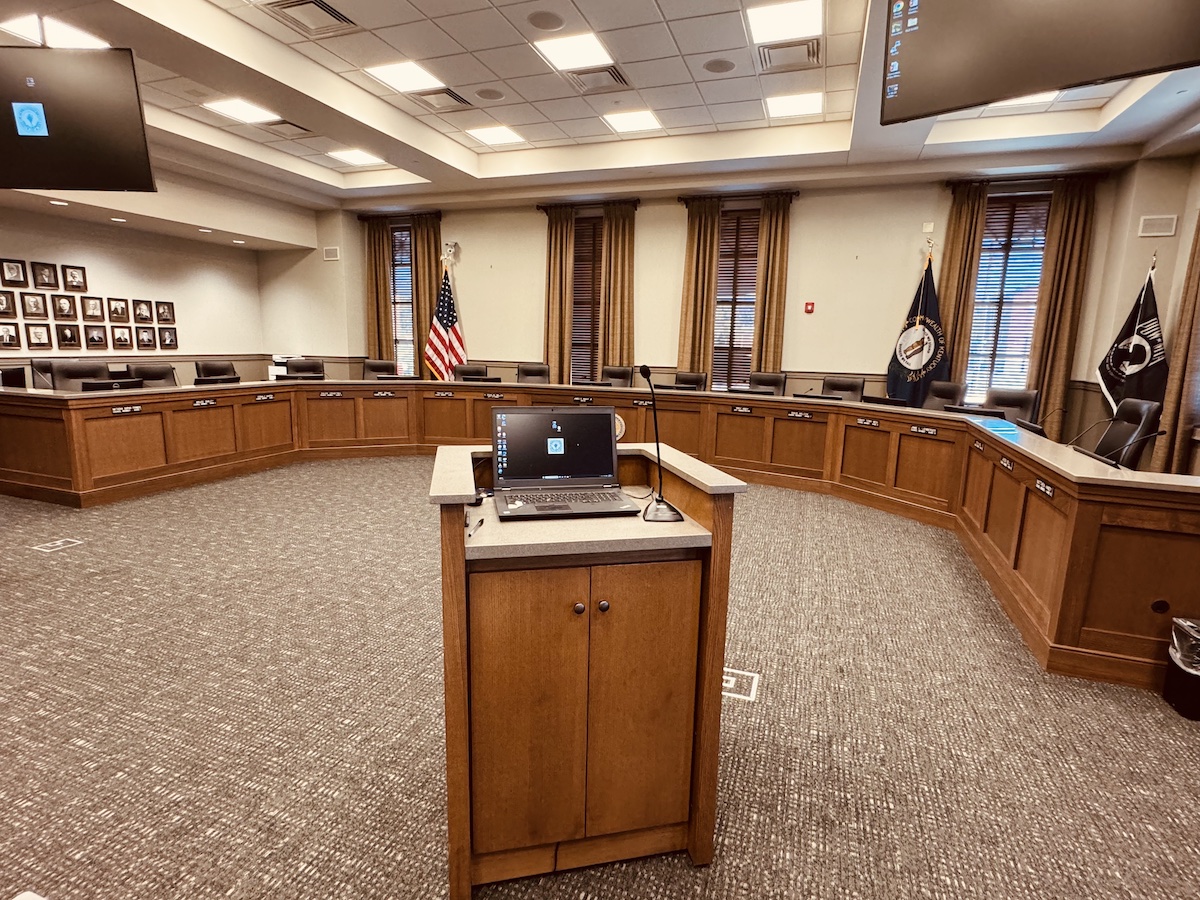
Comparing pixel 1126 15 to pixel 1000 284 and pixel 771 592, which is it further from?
pixel 1000 284

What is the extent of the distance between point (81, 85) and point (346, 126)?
2.85m

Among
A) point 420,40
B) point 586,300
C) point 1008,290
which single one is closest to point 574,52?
point 420,40

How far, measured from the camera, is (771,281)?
7668mm

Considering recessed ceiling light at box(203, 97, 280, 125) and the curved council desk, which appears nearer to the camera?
the curved council desk

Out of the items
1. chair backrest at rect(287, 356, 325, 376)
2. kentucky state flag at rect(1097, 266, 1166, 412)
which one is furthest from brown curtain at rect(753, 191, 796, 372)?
chair backrest at rect(287, 356, 325, 376)

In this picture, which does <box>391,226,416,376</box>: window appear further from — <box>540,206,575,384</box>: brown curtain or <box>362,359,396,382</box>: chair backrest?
<box>540,206,575,384</box>: brown curtain

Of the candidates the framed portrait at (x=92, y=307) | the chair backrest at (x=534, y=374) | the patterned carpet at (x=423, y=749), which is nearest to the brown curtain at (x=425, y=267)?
the chair backrest at (x=534, y=374)

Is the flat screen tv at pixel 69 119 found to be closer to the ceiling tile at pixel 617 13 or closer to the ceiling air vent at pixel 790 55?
the ceiling tile at pixel 617 13

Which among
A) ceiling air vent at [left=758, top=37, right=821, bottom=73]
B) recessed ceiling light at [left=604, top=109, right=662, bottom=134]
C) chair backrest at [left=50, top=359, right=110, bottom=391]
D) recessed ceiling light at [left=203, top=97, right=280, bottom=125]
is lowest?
chair backrest at [left=50, top=359, right=110, bottom=391]

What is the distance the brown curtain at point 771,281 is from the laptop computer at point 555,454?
6347mm

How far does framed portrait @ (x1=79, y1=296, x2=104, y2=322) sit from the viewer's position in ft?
25.4

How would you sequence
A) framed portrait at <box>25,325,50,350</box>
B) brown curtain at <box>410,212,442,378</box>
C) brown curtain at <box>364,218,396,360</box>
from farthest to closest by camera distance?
brown curtain at <box>364,218,396,360</box>
brown curtain at <box>410,212,442,378</box>
framed portrait at <box>25,325,50,350</box>

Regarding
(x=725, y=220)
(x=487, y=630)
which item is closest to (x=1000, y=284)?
(x=725, y=220)

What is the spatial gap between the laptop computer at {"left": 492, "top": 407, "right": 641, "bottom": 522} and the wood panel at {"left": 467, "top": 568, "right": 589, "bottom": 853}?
40 centimetres
